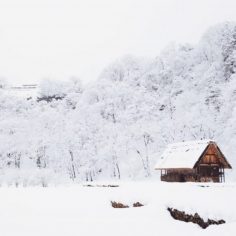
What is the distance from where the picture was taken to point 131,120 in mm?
60281

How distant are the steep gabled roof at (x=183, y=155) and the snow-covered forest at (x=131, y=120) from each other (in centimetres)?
702

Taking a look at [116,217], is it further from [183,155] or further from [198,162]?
[183,155]

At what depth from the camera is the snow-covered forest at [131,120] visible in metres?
55.0

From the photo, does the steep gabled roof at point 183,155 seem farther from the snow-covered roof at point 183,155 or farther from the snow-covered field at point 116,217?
the snow-covered field at point 116,217

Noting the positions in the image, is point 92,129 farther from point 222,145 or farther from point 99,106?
point 222,145

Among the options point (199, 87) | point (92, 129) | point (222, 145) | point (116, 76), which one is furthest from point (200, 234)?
point (116, 76)

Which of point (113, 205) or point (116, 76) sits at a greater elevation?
point (116, 76)

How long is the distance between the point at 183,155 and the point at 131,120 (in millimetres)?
21356

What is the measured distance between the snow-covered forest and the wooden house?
6694 millimetres

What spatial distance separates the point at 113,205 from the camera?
76.6ft

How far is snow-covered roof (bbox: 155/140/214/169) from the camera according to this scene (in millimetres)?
37844

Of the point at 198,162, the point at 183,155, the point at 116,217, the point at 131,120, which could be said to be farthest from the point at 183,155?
the point at 116,217

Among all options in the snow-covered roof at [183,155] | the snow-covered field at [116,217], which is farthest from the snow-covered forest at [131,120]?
the snow-covered field at [116,217]

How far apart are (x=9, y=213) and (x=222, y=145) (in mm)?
39660
